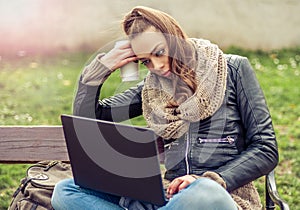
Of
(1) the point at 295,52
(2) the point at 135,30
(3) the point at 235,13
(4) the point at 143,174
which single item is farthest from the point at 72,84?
(4) the point at 143,174

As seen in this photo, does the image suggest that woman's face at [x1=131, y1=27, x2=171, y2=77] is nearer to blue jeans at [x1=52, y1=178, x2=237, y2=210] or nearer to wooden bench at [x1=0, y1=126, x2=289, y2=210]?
blue jeans at [x1=52, y1=178, x2=237, y2=210]

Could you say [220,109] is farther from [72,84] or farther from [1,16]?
[1,16]

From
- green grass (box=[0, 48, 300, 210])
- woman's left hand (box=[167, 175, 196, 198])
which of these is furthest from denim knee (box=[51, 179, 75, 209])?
green grass (box=[0, 48, 300, 210])

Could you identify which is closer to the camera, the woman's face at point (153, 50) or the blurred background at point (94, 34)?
the woman's face at point (153, 50)

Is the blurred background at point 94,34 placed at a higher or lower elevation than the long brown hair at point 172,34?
lower

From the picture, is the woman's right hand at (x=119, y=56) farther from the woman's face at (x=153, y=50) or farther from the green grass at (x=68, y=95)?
the green grass at (x=68, y=95)

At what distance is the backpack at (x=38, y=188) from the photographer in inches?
130

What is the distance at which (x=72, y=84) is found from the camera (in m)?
6.62

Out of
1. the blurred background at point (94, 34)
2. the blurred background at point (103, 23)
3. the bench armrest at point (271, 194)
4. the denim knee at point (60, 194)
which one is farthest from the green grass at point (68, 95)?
the denim knee at point (60, 194)

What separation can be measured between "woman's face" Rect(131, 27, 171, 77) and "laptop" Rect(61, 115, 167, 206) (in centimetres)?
45

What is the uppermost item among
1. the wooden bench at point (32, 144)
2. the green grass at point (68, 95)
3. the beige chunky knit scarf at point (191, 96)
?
the beige chunky knit scarf at point (191, 96)

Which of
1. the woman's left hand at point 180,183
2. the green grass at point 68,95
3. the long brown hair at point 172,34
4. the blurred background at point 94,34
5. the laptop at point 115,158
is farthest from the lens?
the blurred background at point 94,34

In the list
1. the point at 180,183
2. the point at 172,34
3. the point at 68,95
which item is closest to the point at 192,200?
the point at 180,183

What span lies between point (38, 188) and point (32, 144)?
0.51 m
